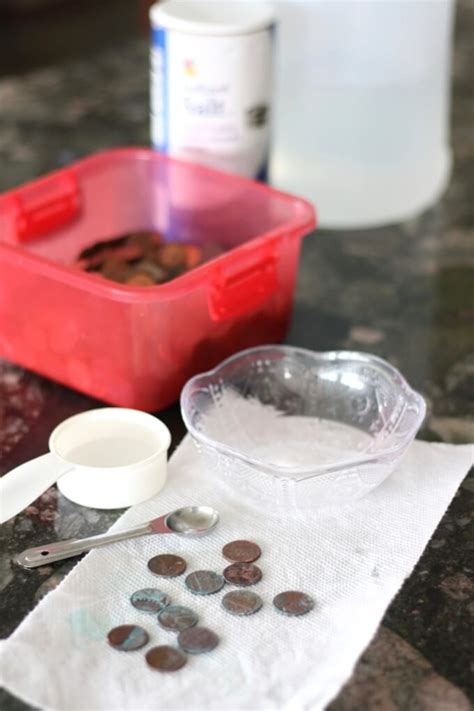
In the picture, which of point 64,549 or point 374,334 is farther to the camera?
point 374,334

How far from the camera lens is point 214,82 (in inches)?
32.9

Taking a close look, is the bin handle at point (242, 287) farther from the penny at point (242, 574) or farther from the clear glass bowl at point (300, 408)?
the penny at point (242, 574)

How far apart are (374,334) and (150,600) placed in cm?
35

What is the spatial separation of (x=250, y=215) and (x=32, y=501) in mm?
329

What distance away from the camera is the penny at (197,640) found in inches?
20.4

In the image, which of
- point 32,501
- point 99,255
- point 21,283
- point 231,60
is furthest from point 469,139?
point 32,501

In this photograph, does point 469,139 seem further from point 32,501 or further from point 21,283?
point 32,501

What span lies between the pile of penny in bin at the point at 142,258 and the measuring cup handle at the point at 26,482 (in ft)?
0.65

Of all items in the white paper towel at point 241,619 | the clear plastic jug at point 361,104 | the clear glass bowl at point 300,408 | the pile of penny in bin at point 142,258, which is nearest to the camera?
the white paper towel at point 241,619

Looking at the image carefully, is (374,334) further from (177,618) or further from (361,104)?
(177,618)

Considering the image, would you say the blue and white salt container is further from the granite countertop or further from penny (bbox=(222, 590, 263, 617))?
penny (bbox=(222, 590, 263, 617))

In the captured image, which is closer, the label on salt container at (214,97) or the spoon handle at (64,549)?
the spoon handle at (64,549)

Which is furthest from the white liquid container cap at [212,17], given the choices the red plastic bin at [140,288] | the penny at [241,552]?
the penny at [241,552]

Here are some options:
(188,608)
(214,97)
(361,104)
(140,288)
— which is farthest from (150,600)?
(361,104)
